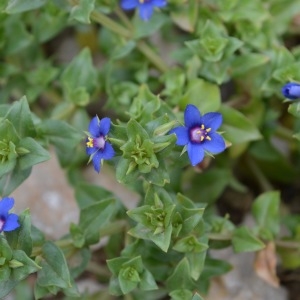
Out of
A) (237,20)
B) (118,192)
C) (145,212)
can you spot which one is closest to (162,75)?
(237,20)

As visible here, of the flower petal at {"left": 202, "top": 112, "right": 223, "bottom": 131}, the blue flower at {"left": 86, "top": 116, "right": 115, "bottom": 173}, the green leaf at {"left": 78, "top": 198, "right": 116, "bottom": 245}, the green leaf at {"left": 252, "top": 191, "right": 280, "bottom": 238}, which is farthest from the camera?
the green leaf at {"left": 252, "top": 191, "right": 280, "bottom": 238}

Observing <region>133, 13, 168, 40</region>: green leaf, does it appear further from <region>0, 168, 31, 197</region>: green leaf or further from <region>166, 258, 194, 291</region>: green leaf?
<region>166, 258, 194, 291</region>: green leaf

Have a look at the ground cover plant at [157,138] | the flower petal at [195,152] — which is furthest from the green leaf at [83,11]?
the flower petal at [195,152]

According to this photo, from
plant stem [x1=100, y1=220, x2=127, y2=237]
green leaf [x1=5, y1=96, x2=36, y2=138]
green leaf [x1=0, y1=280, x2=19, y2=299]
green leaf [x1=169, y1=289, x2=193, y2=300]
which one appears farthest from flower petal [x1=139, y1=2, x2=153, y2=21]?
green leaf [x1=0, y1=280, x2=19, y2=299]

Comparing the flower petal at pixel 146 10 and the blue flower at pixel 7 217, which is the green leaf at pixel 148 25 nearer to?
the flower petal at pixel 146 10

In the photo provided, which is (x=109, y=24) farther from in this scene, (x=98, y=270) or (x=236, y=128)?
(x=98, y=270)

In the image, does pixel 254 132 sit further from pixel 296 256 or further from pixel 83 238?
pixel 83 238
